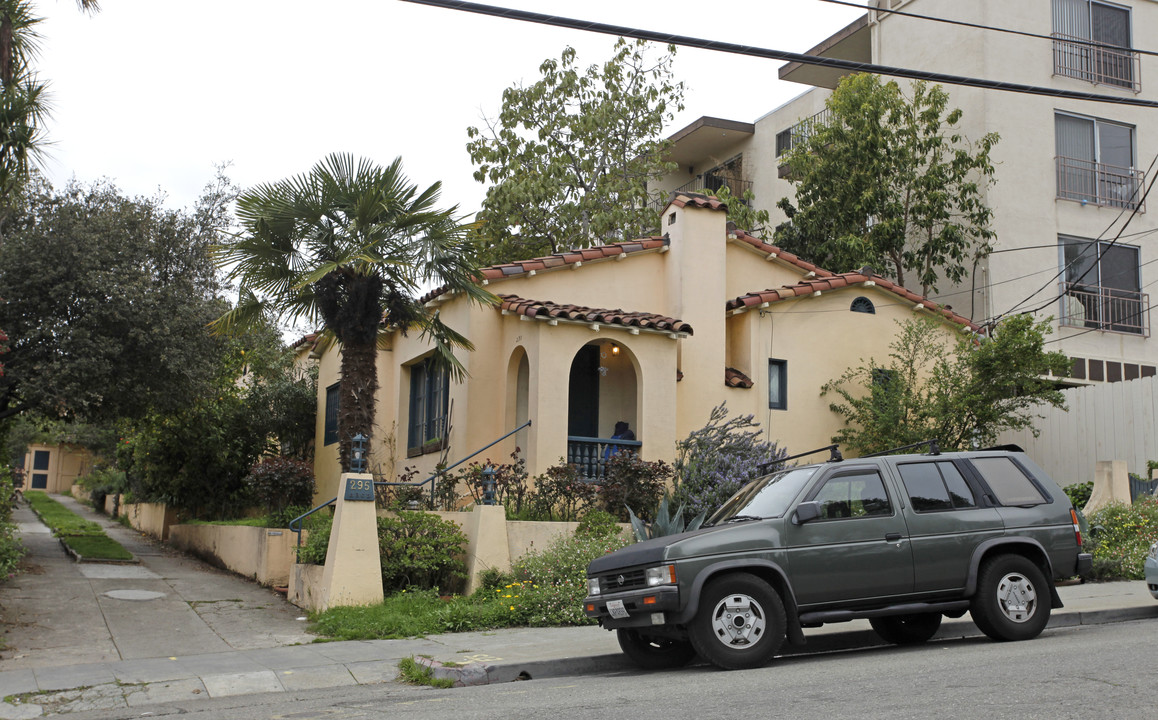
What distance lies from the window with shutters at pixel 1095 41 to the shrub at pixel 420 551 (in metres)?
17.8

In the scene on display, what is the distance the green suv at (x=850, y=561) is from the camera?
856 centimetres

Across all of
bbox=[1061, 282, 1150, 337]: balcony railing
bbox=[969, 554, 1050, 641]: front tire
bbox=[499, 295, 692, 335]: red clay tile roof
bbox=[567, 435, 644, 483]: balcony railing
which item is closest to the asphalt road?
bbox=[969, 554, 1050, 641]: front tire

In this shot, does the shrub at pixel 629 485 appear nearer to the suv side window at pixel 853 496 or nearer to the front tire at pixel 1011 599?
the suv side window at pixel 853 496

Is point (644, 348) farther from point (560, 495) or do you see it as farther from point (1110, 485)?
point (1110, 485)

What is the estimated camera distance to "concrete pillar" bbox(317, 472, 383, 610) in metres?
12.3

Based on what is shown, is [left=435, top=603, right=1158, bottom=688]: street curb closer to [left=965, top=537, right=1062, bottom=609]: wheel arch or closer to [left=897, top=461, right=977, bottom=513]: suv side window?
[left=965, top=537, right=1062, bottom=609]: wheel arch

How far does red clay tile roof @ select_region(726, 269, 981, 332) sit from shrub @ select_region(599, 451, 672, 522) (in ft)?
14.4

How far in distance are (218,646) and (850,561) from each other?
6.64m

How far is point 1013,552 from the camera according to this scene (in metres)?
9.40

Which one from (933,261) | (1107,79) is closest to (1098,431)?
(933,261)

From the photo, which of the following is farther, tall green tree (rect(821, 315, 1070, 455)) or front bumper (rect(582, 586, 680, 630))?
tall green tree (rect(821, 315, 1070, 455))

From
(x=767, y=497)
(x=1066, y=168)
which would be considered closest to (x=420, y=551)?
(x=767, y=497)

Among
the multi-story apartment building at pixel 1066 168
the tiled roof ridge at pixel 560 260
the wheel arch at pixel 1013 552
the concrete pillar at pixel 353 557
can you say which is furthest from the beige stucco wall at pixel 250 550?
the multi-story apartment building at pixel 1066 168

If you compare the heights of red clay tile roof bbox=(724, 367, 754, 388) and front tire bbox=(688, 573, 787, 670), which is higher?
red clay tile roof bbox=(724, 367, 754, 388)
